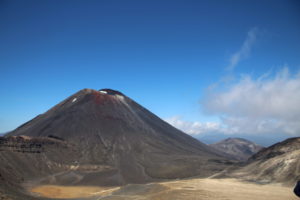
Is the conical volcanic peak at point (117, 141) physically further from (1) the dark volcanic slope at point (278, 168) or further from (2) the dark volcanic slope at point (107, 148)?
(1) the dark volcanic slope at point (278, 168)

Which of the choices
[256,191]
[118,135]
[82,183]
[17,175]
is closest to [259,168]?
[256,191]

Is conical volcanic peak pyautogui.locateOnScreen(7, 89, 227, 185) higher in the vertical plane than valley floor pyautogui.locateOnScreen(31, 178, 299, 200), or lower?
higher

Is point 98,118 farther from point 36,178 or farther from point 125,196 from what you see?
point 125,196

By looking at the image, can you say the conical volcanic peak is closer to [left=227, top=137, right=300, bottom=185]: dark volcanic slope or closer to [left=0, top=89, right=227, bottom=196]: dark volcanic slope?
[left=0, top=89, right=227, bottom=196]: dark volcanic slope

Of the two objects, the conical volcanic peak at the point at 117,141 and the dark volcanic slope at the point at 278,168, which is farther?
the conical volcanic peak at the point at 117,141

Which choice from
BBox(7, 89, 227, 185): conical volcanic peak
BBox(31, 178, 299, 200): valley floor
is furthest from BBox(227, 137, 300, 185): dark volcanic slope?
BBox(7, 89, 227, 185): conical volcanic peak

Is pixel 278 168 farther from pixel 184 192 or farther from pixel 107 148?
pixel 107 148

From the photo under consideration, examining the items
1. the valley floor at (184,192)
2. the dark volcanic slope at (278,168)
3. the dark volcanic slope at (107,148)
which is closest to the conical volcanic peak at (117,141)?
the dark volcanic slope at (107,148)
